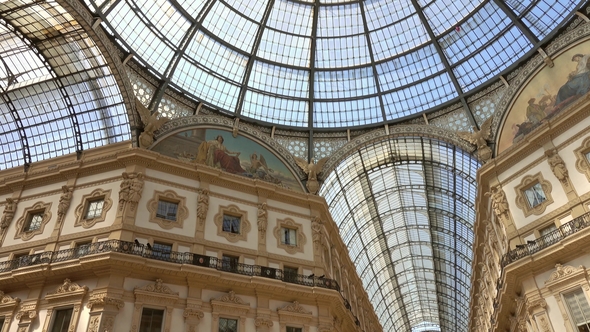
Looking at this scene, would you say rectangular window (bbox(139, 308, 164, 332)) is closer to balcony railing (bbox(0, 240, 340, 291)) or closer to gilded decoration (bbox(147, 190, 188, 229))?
balcony railing (bbox(0, 240, 340, 291))

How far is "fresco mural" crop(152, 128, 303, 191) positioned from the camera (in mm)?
29328

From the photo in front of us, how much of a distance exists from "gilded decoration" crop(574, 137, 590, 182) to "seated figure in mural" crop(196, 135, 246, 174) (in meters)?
20.2

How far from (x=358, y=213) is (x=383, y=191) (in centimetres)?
374

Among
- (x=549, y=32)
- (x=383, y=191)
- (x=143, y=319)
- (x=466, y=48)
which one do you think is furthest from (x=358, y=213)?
(x=143, y=319)

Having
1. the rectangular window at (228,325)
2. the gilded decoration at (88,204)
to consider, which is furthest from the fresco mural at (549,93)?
the gilded decoration at (88,204)

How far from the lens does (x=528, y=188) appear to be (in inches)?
1029

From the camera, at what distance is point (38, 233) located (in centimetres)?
2539

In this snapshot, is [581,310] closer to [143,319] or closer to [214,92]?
[143,319]

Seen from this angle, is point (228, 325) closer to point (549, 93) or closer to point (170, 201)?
point (170, 201)

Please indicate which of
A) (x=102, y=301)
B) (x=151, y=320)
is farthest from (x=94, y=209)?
(x=151, y=320)

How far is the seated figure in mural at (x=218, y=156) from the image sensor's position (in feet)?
97.6

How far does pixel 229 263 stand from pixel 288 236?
16.5ft

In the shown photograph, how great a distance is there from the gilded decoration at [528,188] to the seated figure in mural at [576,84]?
4807mm

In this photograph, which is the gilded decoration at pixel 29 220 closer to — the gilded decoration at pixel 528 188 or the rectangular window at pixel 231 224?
the rectangular window at pixel 231 224
